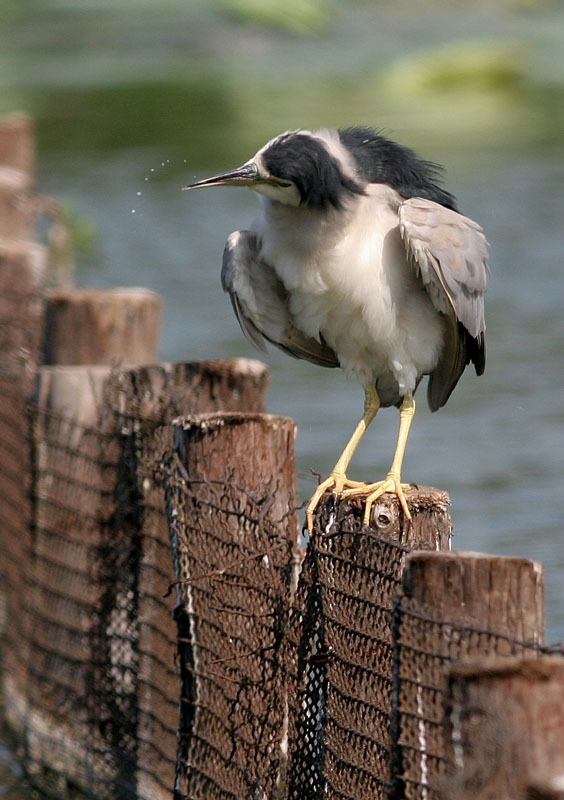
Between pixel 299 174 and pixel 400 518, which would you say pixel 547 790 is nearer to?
pixel 400 518

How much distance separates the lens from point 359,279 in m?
4.39

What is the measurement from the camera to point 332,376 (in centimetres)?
1046

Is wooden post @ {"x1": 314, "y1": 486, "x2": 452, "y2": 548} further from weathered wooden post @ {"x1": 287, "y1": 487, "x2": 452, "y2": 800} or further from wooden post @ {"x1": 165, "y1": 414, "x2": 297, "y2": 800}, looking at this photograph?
wooden post @ {"x1": 165, "y1": 414, "x2": 297, "y2": 800}

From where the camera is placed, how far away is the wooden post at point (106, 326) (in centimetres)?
561

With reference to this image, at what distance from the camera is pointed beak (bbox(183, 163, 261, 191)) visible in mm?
4074

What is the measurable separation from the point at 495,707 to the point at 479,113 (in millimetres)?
18377

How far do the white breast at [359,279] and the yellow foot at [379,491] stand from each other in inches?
24.4

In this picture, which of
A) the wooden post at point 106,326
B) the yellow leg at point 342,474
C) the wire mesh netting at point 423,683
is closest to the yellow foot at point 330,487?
the yellow leg at point 342,474

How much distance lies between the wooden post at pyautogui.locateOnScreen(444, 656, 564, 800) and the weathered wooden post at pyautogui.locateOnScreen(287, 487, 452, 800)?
77cm

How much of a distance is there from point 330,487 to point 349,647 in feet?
3.91

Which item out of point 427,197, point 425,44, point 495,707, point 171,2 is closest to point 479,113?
point 425,44

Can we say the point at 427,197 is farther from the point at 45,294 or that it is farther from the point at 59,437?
the point at 45,294

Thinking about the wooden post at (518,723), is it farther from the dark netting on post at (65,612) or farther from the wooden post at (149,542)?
the dark netting on post at (65,612)

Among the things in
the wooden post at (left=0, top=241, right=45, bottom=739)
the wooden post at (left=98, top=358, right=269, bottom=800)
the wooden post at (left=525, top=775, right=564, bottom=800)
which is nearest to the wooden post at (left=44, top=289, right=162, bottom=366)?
the wooden post at (left=0, top=241, right=45, bottom=739)
